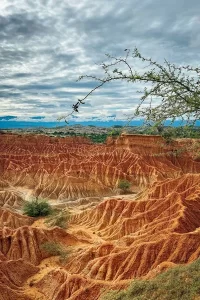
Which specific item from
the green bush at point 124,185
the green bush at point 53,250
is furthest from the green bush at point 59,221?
the green bush at point 124,185

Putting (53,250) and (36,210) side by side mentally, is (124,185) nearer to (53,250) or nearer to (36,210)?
(36,210)

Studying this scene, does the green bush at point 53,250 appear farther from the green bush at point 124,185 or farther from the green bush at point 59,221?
the green bush at point 124,185

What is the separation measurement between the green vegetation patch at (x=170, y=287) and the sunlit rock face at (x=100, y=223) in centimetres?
432

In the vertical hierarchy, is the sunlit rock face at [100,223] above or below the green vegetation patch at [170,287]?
below

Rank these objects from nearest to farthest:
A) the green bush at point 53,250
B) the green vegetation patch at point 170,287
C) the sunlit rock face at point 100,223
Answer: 1. the green vegetation patch at point 170,287
2. the sunlit rock face at point 100,223
3. the green bush at point 53,250

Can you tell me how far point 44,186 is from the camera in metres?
82.3

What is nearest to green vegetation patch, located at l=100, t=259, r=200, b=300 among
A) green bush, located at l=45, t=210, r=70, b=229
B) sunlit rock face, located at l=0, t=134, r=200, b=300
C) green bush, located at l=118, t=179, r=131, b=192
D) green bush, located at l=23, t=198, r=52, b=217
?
sunlit rock face, located at l=0, t=134, r=200, b=300

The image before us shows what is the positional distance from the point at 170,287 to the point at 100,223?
37460 mm

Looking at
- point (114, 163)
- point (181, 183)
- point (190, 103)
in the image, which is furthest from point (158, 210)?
point (114, 163)

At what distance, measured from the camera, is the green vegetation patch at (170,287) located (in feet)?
49.8

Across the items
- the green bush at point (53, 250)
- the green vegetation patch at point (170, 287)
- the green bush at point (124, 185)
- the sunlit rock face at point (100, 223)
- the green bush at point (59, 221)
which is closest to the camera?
the green vegetation patch at point (170, 287)

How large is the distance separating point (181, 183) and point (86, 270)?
107 feet

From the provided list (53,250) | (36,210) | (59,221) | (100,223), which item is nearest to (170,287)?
(53,250)

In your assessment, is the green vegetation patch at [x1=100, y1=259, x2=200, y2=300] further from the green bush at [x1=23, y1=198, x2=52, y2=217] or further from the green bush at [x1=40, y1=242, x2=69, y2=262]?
the green bush at [x1=23, y1=198, x2=52, y2=217]
